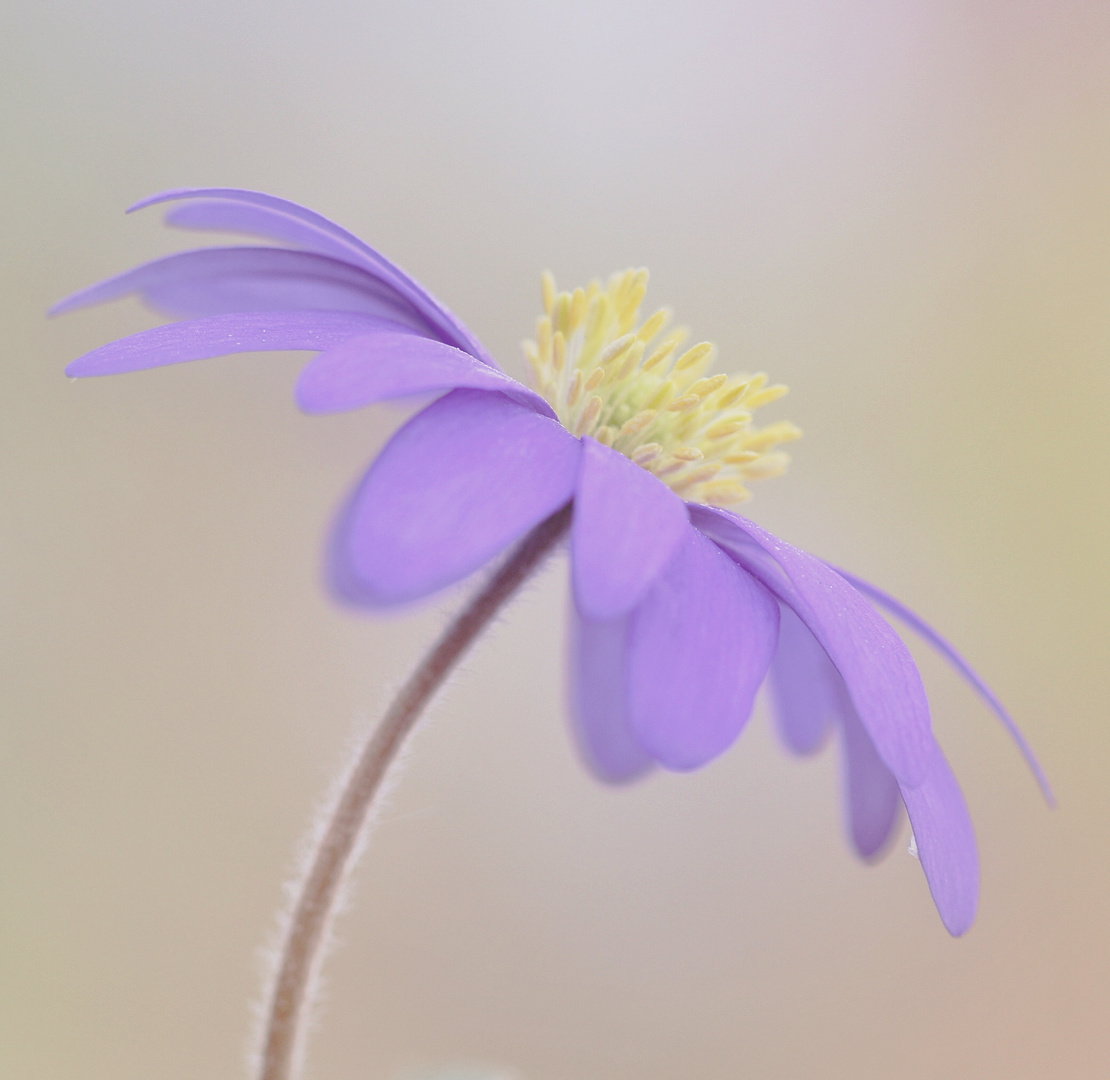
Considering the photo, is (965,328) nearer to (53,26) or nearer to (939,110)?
(939,110)

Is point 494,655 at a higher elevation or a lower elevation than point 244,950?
higher

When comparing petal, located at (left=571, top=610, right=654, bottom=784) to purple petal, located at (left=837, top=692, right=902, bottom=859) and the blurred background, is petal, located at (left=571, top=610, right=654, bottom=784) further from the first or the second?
the blurred background

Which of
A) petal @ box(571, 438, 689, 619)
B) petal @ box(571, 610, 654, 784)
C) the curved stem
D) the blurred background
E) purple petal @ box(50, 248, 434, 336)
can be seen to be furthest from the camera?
the blurred background

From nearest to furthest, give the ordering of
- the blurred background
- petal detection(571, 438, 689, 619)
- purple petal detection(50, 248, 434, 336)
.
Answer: petal detection(571, 438, 689, 619) → purple petal detection(50, 248, 434, 336) → the blurred background

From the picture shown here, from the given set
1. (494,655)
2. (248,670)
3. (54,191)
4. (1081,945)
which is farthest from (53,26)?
(1081,945)

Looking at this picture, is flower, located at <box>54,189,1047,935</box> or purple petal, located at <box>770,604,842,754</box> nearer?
flower, located at <box>54,189,1047,935</box>

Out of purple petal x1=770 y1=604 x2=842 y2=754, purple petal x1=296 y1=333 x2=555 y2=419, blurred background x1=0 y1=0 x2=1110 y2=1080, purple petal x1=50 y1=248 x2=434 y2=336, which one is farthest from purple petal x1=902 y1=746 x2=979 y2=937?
blurred background x1=0 y1=0 x2=1110 y2=1080
